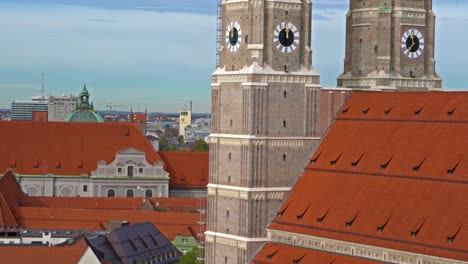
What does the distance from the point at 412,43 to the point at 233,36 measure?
12364mm

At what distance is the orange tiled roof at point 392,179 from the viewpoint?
73.4 m

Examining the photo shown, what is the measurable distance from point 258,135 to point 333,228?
873 cm

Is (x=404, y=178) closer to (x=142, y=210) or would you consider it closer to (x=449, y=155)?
(x=449, y=155)

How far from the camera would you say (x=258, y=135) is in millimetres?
84500

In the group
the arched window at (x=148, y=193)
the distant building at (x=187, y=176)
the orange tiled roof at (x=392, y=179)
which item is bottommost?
the arched window at (x=148, y=193)

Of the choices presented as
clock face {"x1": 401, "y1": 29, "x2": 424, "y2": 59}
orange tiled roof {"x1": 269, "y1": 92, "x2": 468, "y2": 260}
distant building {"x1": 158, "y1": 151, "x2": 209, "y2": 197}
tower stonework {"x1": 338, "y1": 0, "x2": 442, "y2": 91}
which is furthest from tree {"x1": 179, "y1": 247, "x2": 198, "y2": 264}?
distant building {"x1": 158, "y1": 151, "x2": 209, "y2": 197}

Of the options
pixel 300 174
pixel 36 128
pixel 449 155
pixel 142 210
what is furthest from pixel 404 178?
pixel 36 128

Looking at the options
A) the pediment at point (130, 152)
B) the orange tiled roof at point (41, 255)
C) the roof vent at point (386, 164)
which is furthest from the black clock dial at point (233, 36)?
the pediment at point (130, 152)

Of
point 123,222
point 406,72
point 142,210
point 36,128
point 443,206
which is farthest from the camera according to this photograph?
point 36,128

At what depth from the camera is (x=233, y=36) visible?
282 feet

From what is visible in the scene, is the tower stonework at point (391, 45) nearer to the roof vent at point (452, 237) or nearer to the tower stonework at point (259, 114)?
the tower stonework at point (259, 114)

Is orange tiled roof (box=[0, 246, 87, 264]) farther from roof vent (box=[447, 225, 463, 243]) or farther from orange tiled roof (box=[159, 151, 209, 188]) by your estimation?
orange tiled roof (box=[159, 151, 209, 188])

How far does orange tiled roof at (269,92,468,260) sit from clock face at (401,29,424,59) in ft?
18.2

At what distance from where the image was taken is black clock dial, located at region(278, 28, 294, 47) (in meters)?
85.2
